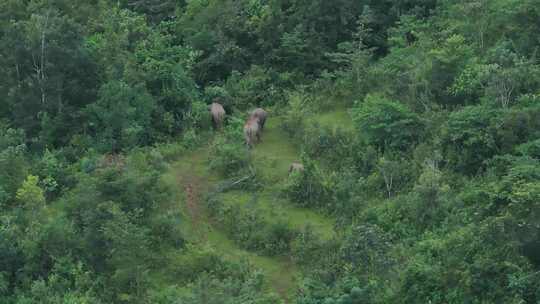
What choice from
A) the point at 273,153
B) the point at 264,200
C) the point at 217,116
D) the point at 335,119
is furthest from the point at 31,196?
the point at 335,119

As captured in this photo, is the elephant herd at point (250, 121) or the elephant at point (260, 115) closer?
the elephant herd at point (250, 121)

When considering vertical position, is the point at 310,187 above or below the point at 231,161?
below

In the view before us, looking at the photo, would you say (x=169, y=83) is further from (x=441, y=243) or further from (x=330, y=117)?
(x=441, y=243)

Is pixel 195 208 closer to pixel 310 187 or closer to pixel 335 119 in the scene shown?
pixel 310 187

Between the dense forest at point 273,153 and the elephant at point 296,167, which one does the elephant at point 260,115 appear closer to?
the dense forest at point 273,153

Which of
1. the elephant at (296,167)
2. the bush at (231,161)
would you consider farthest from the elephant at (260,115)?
Result: the elephant at (296,167)

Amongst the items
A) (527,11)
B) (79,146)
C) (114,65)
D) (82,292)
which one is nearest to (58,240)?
(82,292)
